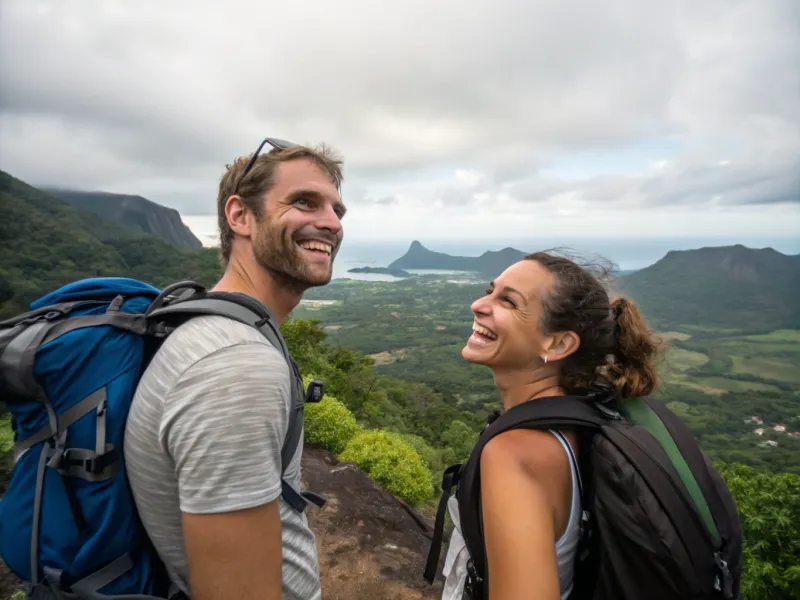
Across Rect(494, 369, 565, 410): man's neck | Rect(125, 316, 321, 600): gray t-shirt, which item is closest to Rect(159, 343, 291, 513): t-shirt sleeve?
Rect(125, 316, 321, 600): gray t-shirt

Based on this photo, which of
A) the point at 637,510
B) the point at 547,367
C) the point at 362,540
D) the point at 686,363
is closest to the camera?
the point at 637,510

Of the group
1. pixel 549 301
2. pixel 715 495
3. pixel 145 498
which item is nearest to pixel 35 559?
pixel 145 498

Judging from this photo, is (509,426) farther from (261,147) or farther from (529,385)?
(261,147)

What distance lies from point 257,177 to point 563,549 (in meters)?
2.12

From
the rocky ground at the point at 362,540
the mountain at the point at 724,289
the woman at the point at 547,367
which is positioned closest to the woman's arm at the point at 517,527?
the woman at the point at 547,367

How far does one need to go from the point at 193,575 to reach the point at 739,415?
82745mm

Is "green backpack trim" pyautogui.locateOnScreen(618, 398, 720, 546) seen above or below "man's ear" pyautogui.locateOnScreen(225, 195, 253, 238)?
below

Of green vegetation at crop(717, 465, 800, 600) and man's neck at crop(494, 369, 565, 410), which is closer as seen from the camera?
man's neck at crop(494, 369, 565, 410)

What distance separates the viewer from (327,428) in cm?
945

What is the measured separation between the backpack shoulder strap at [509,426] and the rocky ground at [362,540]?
4301 millimetres

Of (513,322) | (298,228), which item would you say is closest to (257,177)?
(298,228)

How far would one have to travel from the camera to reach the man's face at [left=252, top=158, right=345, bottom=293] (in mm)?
1853

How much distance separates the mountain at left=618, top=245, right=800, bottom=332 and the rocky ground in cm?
13513

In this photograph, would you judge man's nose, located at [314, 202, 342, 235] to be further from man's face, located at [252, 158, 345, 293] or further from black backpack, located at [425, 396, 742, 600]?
black backpack, located at [425, 396, 742, 600]
